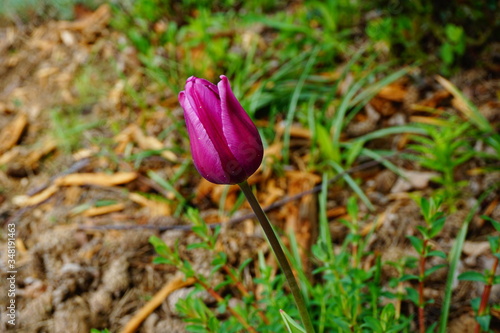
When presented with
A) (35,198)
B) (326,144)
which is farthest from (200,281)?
(35,198)

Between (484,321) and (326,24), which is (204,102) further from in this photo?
(326,24)

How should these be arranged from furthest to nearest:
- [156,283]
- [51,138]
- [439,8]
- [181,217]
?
1. [51,138]
2. [439,8]
3. [181,217]
4. [156,283]

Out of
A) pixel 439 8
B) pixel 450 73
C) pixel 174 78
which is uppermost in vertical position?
pixel 174 78

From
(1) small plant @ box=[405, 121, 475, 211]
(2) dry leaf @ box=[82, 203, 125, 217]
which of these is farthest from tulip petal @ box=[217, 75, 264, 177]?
(2) dry leaf @ box=[82, 203, 125, 217]

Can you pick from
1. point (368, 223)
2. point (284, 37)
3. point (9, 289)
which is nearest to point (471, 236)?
point (368, 223)

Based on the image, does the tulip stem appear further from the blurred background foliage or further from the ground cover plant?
the blurred background foliage

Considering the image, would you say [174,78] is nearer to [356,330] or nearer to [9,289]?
[9,289]
